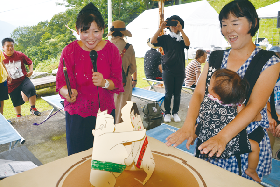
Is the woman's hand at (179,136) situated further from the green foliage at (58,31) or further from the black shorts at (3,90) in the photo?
the green foliage at (58,31)

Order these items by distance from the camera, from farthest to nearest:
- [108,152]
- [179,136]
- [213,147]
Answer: [179,136] → [213,147] → [108,152]

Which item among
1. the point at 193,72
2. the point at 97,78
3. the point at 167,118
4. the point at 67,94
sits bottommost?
the point at 167,118

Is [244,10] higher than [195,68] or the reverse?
higher

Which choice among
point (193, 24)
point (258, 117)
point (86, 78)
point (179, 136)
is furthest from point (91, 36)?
point (193, 24)

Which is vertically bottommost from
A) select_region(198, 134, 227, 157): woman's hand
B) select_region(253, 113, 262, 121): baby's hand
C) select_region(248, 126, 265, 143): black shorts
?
select_region(248, 126, 265, 143): black shorts

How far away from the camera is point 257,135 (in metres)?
1.32

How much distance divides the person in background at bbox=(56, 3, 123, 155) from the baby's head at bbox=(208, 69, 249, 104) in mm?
760

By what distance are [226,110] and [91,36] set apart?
3.54 feet

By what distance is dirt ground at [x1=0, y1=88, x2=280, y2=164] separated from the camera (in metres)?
3.05

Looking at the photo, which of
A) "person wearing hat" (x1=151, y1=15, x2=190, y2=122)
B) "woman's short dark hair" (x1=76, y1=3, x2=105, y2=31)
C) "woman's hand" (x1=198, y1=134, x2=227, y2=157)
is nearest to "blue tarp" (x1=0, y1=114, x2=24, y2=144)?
"woman's short dark hair" (x1=76, y1=3, x2=105, y2=31)

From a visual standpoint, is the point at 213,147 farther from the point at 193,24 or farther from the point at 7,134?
the point at 193,24

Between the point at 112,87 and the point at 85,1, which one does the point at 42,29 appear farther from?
the point at 112,87

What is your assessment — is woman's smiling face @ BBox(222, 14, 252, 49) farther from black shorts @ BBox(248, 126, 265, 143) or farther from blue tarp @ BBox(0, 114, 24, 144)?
blue tarp @ BBox(0, 114, 24, 144)

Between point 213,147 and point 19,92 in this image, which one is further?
point 19,92
